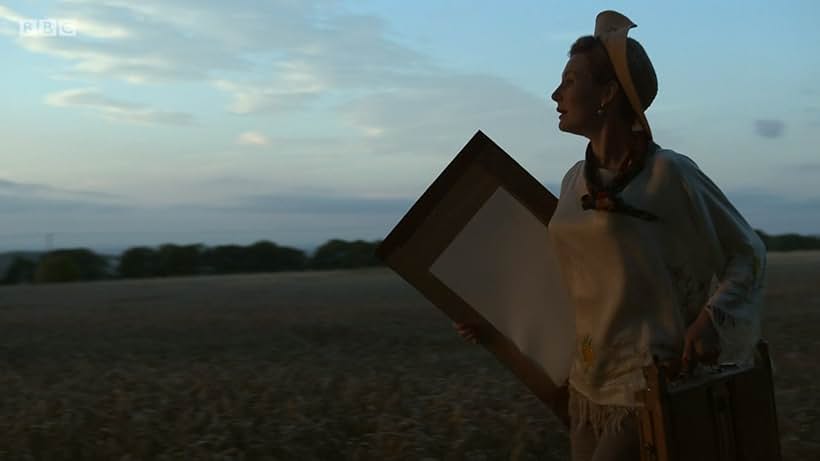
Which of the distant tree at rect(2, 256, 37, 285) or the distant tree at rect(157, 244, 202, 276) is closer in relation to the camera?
the distant tree at rect(2, 256, 37, 285)

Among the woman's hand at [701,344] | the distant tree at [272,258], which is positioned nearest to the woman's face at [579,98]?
the woman's hand at [701,344]

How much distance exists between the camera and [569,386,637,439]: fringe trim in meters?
2.21

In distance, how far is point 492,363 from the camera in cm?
655

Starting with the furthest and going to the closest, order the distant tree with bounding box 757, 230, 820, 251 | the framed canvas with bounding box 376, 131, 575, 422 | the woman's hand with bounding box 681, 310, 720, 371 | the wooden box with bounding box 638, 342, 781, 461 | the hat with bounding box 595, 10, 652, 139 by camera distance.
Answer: the distant tree with bounding box 757, 230, 820, 251 → the framed canvas with bounding box 376, 131, 575, 422 → the hat with bounding box 595, 10, 652, 139 → the woman's hand with bounding box 681, 310, 720, 371 → the wooden box with bounding box 638, 342, 781, 461

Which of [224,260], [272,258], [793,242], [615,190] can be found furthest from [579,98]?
[793,242]

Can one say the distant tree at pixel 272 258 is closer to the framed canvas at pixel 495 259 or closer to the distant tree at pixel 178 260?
the distant tree at pixel 178 260

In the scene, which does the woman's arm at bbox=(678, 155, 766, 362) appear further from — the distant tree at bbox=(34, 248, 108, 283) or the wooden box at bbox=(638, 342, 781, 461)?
the distant tree at bbox=(34, 248, 108, 283)

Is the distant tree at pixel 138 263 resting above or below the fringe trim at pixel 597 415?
above

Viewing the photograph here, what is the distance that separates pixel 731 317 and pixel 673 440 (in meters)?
0.32

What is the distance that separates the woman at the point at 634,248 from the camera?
2.13 m

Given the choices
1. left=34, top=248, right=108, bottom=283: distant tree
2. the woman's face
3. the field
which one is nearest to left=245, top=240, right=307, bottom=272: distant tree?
left=34, top=248, right=108, bottom=283: distant tree

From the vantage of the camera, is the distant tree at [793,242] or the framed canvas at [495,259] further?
the distant tree at [793,242]

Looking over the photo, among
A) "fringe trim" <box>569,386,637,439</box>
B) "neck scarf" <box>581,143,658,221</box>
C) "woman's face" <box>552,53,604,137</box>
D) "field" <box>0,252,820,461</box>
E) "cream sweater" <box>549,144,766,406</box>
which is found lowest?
"field" <box>0,252,820,461</box>

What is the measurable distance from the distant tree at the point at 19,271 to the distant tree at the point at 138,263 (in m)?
1.66
